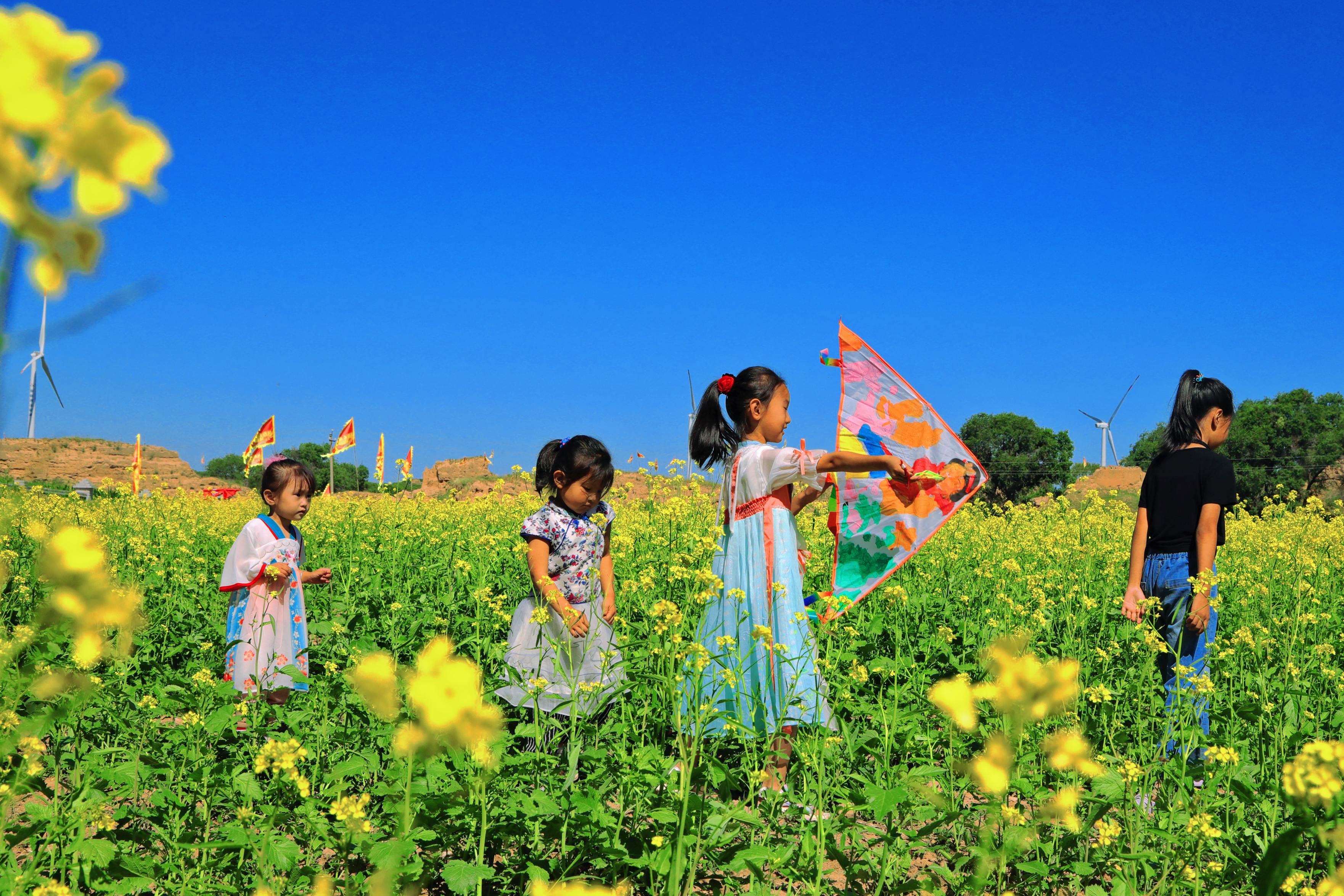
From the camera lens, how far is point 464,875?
1.90 meters

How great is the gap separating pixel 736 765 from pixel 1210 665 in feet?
6.16

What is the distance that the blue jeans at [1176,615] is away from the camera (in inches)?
131

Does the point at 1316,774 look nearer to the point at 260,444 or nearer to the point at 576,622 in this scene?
the point at 576,622

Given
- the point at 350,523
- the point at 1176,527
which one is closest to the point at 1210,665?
the point at 1176,527

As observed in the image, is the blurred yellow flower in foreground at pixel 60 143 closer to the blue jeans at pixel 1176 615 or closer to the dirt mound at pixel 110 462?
the blue jeans at pixel 1176 615

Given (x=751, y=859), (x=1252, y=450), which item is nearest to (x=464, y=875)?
(x=751, y=859)

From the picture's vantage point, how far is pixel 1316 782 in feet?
3.58

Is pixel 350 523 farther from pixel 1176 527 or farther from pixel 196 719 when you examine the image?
pixel 1176 527

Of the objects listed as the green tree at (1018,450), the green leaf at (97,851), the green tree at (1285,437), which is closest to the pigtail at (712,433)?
the green leaf at (97,851)

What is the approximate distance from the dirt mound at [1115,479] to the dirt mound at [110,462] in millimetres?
29347

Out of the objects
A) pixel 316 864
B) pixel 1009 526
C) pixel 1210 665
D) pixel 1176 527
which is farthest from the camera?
pixel 1009 526

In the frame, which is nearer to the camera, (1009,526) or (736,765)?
(736,765)

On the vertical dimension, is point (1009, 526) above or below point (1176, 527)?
above

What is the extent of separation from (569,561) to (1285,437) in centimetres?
4400
